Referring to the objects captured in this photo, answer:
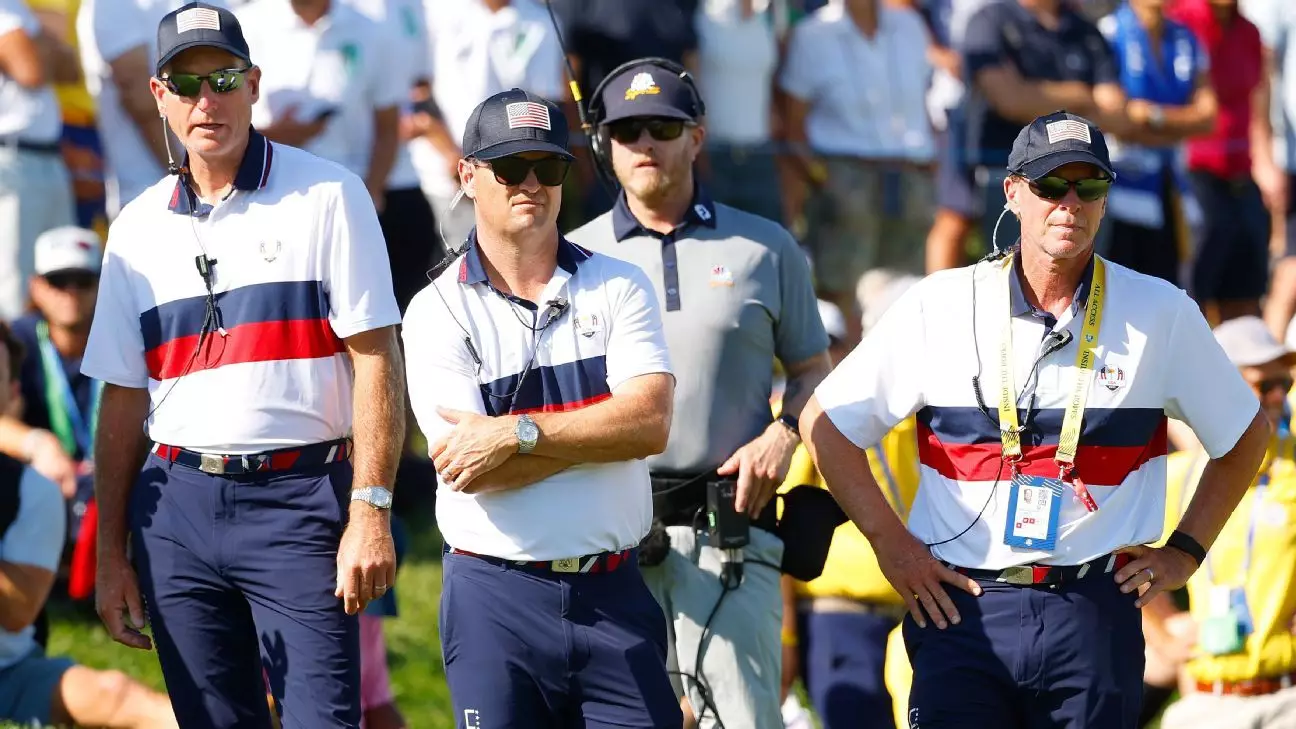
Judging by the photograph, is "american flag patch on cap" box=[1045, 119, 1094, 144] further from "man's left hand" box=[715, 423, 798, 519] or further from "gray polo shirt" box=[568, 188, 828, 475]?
"man's left hand" box=[715, 423, 798, 519]

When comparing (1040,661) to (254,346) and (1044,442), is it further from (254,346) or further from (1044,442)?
(254,346)

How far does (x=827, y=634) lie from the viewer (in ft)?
24.3

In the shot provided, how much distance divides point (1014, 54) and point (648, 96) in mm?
4320

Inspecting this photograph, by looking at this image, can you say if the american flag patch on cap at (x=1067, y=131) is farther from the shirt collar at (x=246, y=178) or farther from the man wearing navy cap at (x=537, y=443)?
the shirt collar at (x=246, y=178)

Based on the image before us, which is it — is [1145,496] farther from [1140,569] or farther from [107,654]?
[107,654]

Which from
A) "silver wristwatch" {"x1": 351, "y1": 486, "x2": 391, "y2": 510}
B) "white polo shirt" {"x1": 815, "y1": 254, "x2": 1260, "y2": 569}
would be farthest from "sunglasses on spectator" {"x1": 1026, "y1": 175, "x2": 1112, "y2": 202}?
"silver wristwatch" {"x1": 351, "y1": 486, "x2": 391, "y2": 510}

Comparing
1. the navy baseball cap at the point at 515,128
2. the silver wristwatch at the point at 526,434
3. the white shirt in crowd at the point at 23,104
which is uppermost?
the white shirt in crowd at the point at 23,104

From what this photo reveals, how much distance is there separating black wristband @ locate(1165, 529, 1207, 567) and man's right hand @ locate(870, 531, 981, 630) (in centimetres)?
63

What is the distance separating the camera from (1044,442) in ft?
17.5

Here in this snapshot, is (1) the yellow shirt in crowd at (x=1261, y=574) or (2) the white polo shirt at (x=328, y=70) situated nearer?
(1) the yellow shirt in crowd at (x=1261, y=574)

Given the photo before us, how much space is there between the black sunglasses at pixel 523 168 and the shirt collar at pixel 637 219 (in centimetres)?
107

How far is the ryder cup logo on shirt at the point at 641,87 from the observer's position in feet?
21.0

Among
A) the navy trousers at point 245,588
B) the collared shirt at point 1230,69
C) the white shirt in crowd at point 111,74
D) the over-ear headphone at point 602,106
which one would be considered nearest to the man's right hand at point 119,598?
the navy trousers at point 245,588

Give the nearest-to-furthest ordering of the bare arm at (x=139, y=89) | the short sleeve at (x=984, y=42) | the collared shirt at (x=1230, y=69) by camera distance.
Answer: the bare arm at (x=139, y=89) → the short sleeve at (x=984, y=42) → the collared shirt at (x=1230, y=69)
